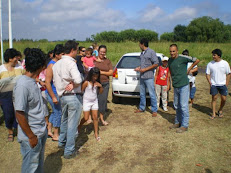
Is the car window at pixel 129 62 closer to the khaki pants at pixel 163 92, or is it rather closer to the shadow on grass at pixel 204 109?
the khaki pants at pixel 163 92

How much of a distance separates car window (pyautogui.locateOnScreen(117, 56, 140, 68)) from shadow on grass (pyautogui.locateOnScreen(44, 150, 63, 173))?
11.5 feet

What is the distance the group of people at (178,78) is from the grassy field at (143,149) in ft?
1.45

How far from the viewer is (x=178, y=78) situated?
4.79 meters

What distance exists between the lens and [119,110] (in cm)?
651

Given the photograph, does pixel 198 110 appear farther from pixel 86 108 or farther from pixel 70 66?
pixel 70 66

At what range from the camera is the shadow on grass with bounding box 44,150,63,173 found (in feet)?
11.5

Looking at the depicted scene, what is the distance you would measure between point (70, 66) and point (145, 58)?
288 centimetres

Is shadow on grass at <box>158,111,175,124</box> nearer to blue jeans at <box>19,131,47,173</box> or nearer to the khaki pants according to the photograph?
the khaki pants

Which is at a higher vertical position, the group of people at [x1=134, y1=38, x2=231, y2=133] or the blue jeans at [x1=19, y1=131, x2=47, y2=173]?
the group of people at [x1=134, y1=38, x2=231, y2=133]

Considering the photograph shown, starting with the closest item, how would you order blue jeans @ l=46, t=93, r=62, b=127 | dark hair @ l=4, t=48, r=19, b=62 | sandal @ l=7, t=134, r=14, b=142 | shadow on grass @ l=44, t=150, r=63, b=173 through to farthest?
shadow on grass @ l=44, t=150, r=63, b=173 < dark hair @ l=4, t=48, r=19, b=62 < blue jeans @ l=46, t=93, r=62, b=127 < sandal @ l=7, t=134, r=14, b=142

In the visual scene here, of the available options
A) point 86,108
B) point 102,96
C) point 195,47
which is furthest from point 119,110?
point 195,47

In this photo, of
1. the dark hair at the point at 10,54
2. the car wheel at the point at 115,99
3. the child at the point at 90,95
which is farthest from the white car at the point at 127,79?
the dark hair at the point at 10,54

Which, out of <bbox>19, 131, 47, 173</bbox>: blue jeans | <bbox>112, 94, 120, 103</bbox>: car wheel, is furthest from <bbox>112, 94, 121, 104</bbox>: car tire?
<bbox>19, 131, 47, 173</bbox>: blue jeans

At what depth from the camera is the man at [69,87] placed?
11.1 feet
